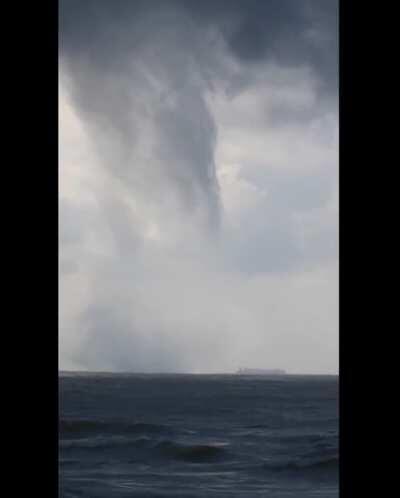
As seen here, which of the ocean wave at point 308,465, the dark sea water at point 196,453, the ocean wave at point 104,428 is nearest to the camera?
the dark sea water at point 196,453

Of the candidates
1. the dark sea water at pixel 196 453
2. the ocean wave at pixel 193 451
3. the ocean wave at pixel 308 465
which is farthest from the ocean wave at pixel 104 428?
the ocean wave at pixel 308 465

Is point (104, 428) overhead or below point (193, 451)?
below

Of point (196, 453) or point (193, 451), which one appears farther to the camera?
point (193, 451)

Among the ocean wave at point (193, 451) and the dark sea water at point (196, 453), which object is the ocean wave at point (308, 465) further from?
the ocean wave at point (193, 451)

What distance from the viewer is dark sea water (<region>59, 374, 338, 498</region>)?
11.1 meters

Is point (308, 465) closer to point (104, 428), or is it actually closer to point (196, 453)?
point (196, 453)

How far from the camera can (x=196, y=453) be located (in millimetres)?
15461

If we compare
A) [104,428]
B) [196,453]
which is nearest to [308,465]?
[196,453]

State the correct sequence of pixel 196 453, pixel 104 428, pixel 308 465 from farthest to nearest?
pixel 104 428, pixel 196 453, pixel 308 465

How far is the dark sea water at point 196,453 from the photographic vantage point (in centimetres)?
1106

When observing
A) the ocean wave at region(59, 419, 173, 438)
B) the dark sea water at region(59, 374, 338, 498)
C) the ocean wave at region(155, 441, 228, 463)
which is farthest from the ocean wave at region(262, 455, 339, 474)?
the ocean wave at region(59, 419, 173, 438)
